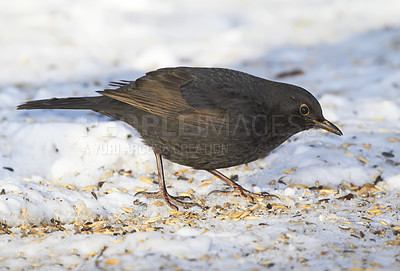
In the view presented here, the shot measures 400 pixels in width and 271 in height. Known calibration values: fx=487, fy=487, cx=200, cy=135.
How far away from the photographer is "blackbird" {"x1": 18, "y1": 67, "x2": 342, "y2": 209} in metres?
4.30

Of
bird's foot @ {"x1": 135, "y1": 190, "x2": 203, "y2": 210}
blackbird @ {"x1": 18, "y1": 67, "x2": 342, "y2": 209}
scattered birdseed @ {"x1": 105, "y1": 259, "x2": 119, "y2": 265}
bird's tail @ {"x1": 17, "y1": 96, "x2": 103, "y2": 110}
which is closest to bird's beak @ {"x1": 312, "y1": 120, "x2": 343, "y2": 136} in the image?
blackbird @ {"x1": 18, "y1": 67, "x2": 342, "y2": 209}

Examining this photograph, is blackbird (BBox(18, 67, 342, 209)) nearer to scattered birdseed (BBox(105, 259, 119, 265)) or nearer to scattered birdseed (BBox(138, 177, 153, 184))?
scattered birdseed (BBox(138, 177, 153, 184))

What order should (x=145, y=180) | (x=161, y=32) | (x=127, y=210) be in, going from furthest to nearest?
(x=161, y=32) < (x=145, y=180) < (x=127, y=210)

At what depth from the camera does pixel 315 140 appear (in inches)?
230

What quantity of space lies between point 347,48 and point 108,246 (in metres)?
8.43

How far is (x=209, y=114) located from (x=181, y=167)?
1263 millimetres

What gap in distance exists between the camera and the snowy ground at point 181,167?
11.1ft

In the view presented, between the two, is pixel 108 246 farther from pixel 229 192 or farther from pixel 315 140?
pixel 315 140

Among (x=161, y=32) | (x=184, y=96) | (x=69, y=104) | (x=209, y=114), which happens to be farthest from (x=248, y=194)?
(x=161, y=32)

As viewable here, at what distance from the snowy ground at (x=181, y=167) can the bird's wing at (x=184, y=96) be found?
85 centimetres

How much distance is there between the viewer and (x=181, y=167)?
5438mm

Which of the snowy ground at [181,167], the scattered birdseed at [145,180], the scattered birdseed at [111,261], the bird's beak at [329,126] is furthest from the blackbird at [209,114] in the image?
the scattered birdseed at [111,261]

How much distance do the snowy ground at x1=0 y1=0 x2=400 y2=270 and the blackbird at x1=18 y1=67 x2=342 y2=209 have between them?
1.60ft

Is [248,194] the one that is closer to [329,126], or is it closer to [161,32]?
[329,126]
